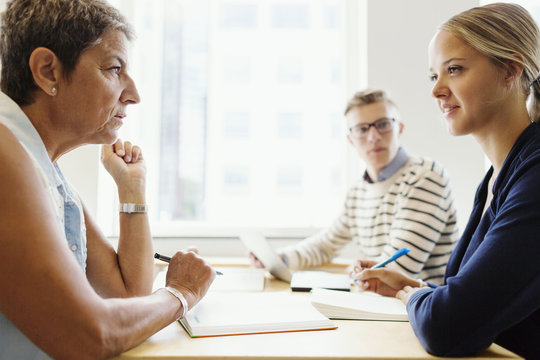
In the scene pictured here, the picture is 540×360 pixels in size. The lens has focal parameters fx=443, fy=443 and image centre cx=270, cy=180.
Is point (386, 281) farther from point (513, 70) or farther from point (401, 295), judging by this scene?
point (513, 70)

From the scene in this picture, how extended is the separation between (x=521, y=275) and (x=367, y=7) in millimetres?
1887

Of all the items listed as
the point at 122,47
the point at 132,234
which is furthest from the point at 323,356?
the point at 122,47

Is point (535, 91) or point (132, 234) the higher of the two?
point (535, 91)

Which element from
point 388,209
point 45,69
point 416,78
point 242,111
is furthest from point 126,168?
point 416,78

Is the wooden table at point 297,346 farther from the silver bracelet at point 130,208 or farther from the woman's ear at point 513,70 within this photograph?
the woman's ear at point 513,70

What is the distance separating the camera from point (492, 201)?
1007mm

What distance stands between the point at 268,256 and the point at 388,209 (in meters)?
0.61

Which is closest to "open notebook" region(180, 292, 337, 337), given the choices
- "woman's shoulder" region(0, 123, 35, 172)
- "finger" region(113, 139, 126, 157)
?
"woman's shoulder" region(0, 123, 35, 172)

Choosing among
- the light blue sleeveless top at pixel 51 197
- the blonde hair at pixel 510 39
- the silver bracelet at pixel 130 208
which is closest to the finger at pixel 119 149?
the silver bracelet at pixel 130 208

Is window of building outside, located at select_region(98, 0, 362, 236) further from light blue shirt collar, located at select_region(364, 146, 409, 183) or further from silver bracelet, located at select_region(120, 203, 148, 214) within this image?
silver bracelet, located at select_region(120, 203, 148, 214)

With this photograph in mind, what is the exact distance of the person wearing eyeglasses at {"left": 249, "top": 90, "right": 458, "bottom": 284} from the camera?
66.1 inches

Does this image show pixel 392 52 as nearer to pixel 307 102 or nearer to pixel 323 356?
pixel 307 102

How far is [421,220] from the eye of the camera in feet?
5.54

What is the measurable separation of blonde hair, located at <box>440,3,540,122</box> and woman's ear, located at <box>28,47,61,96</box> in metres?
0.96
